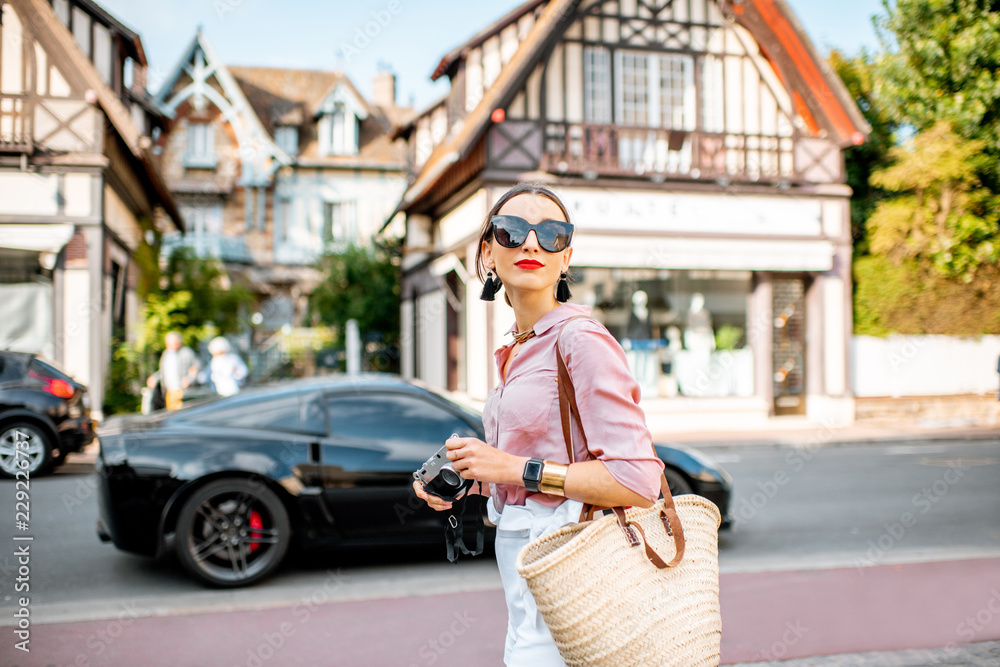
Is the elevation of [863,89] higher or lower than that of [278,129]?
lower

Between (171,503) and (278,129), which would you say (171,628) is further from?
(278,129)

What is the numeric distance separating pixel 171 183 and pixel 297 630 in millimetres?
28502

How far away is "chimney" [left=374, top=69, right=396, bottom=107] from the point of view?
36.5 m

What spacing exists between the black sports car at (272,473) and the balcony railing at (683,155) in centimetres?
975

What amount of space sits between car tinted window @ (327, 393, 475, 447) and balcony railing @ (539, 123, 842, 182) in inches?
378

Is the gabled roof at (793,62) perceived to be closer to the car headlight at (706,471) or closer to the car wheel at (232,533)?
the car headlight at (706,471)

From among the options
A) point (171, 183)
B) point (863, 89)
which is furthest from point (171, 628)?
point (171, 183)

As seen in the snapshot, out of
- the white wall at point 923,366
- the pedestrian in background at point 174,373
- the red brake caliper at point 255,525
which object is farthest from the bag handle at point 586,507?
the white wall at point 923,366

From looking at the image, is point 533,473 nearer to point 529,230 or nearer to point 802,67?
point 529,230

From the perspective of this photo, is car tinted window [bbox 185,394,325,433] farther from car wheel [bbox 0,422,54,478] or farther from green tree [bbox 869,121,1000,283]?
green tree [bbox 869,121,1000,283]

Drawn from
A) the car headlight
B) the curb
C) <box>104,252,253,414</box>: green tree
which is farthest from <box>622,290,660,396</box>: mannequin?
the car headlight

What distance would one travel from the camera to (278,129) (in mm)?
31375

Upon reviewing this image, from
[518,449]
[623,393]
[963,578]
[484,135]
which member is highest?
[484,135]

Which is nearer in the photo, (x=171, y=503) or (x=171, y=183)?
(x=171, y=503)
